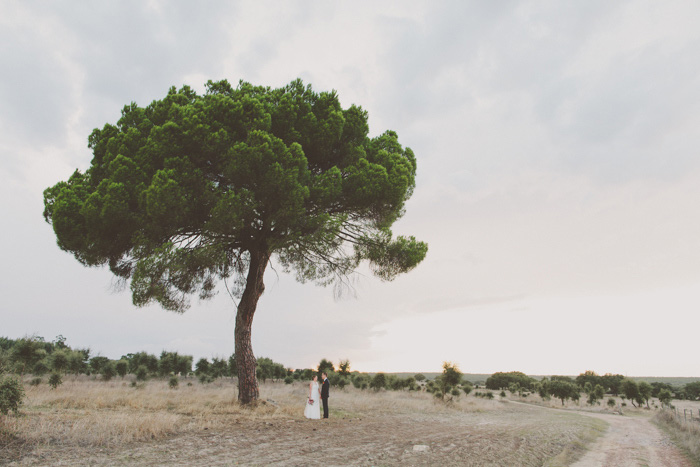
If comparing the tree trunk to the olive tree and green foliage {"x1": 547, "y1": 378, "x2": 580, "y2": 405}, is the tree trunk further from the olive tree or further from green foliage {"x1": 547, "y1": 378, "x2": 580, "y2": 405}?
green foliage {"x1": 547, "y1": 378, "x2": 580, "y2": 405}

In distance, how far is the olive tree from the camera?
12.3m

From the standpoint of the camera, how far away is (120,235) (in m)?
13.3

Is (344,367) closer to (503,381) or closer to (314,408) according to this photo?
(314,408)

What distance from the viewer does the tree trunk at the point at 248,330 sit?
1388 cm

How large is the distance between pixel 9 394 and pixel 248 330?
308 inches

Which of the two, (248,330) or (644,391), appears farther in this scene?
(644,391)

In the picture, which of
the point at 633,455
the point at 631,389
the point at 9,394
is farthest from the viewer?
the point at 631,389

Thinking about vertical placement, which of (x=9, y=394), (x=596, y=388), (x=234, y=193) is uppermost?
(x=234, y=193)

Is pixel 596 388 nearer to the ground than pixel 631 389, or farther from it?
nearer to the ground

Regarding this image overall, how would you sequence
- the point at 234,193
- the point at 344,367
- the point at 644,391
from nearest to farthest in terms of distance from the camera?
the point at 234,193 < the point at 344,367 < the point at 644,391

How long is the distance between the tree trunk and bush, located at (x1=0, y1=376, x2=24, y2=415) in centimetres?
730

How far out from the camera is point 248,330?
14.5 m

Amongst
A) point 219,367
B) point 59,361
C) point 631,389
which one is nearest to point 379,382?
point 219,367

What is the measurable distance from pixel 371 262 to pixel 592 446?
10394 millimetres
